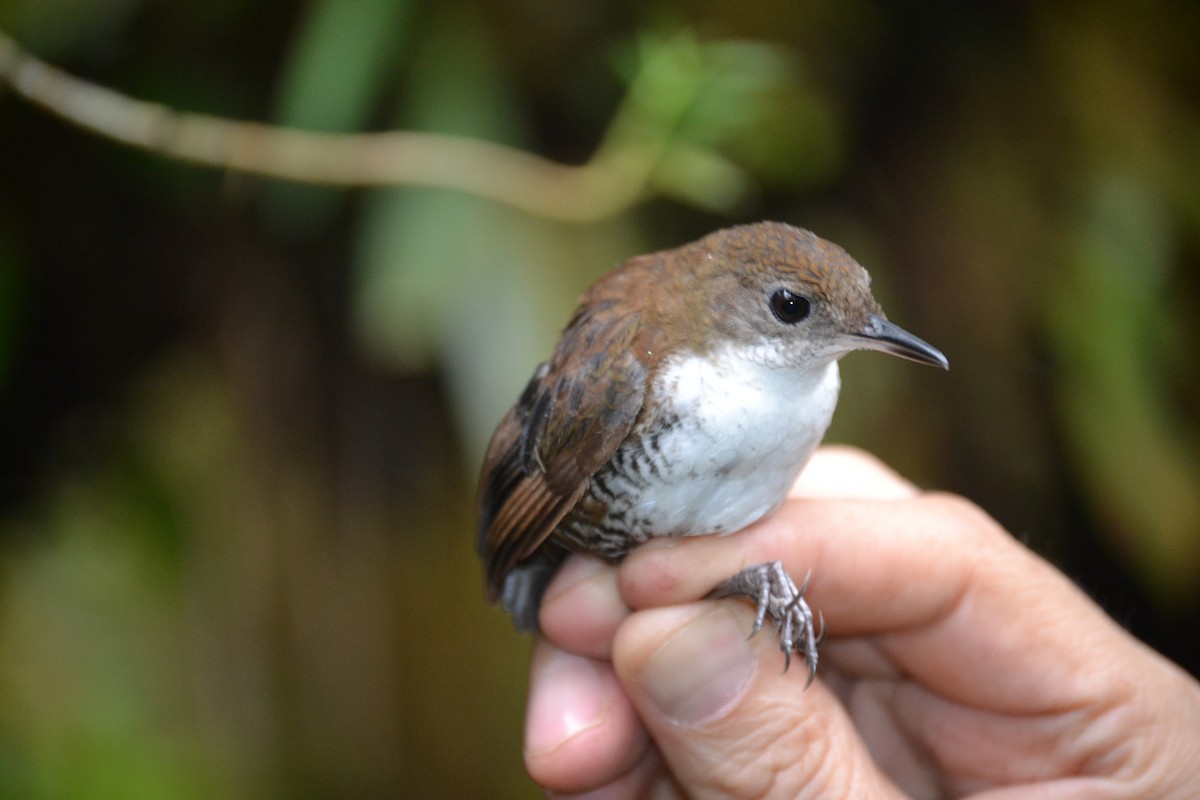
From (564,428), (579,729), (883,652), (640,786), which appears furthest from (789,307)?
(640,786)

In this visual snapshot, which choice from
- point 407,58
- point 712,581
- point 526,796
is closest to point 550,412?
point 712,581

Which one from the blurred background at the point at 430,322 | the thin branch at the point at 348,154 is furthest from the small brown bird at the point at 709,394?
the blurred background at the point at 430,322

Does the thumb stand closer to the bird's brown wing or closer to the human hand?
the human hand

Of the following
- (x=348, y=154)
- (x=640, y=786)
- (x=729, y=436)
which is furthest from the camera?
(x=348, y=154)

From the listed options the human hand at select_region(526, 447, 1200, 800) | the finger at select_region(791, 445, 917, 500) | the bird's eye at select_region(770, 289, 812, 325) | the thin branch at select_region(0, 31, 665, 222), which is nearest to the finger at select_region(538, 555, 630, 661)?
the human hand at select_region(526, 447, 1200, 800)

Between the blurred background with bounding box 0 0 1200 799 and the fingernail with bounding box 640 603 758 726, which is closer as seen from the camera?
the fingernail with bounding box 640 603 758 726

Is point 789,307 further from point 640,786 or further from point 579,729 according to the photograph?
point 640,786
